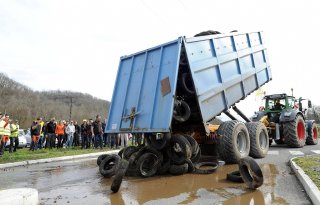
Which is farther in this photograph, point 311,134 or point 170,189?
point 311,134

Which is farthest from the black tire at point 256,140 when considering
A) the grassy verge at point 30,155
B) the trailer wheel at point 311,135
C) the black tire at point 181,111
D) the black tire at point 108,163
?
the grassy verge at point 30,155

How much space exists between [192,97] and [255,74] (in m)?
3.74

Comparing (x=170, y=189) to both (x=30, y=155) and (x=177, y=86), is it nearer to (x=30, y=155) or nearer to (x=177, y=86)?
(x=177, y=86)

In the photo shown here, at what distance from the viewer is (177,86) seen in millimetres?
8312

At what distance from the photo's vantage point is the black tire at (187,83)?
324 inches

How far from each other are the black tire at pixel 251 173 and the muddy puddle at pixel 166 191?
12cm

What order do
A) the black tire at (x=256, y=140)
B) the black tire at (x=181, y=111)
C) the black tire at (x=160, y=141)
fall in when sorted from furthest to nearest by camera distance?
the black tire at (x=256, y=140)
the black tire at (x=181, y=111)
the black tire at (x=160, y=141)

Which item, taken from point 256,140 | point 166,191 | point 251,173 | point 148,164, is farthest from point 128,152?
point 256,140

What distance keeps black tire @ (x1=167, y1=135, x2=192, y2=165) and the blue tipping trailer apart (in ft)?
1.49

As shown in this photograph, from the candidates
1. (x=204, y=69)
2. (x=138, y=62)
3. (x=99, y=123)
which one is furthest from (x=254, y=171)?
(x=99, y=123)

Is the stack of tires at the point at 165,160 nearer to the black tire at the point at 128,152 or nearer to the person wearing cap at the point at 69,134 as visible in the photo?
the black tire at the point at 128,152

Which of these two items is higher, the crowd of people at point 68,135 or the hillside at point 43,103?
the hillside at point 43,103

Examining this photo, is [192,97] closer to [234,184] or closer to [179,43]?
[179,43]

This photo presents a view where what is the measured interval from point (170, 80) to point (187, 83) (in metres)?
0.86
